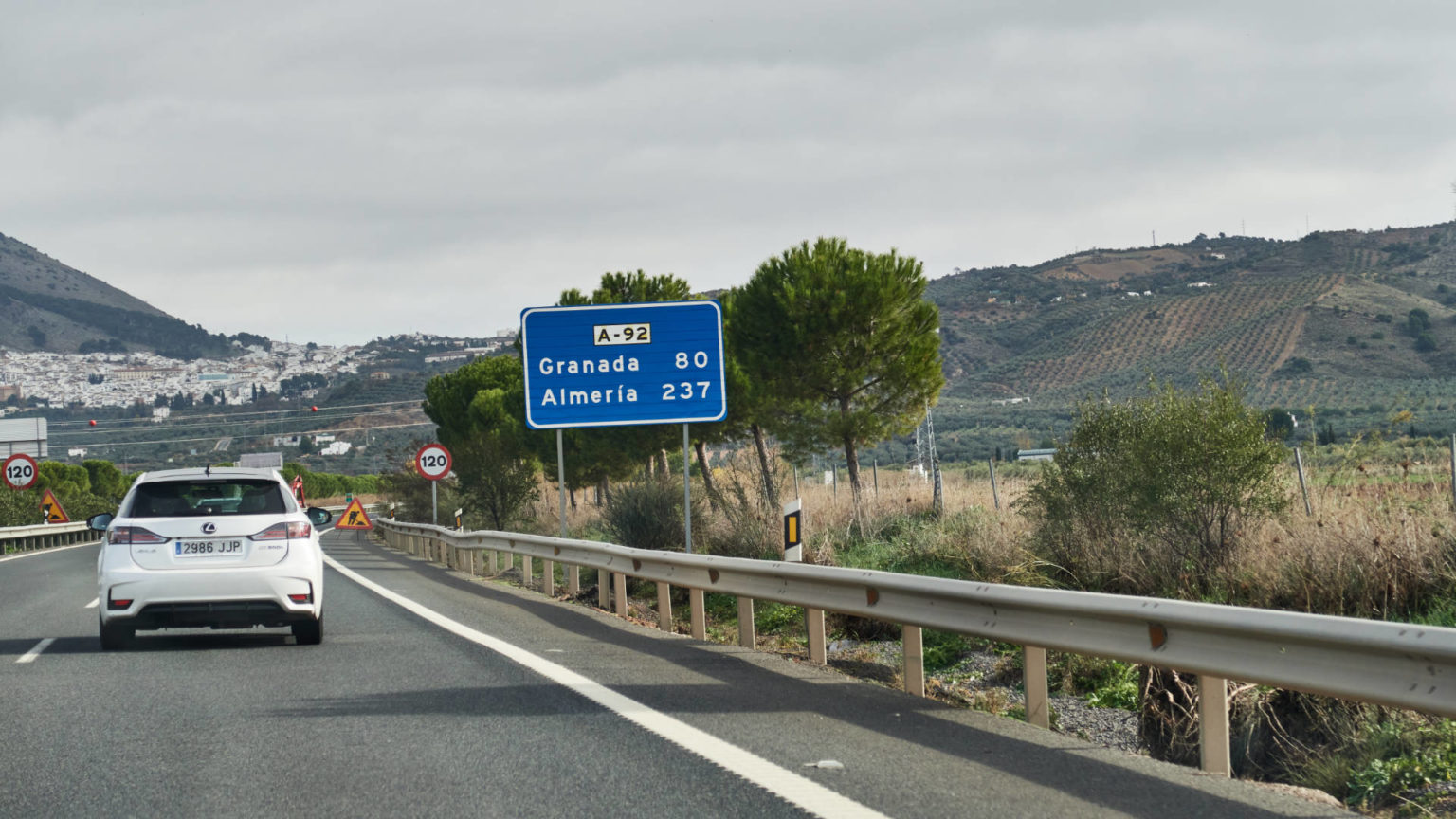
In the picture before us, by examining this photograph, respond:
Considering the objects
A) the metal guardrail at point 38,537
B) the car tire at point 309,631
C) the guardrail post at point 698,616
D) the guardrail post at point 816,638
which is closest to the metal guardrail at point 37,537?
the metal guardrail at point 38,537

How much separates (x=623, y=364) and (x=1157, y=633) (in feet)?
38.7

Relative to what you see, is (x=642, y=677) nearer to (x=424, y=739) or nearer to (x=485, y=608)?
(x=424, y=739)

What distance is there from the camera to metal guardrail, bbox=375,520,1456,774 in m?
5.12

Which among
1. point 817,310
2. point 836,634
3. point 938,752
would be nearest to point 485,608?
point 836,634

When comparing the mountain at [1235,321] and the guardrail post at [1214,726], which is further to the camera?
the mountain at [1235,321]

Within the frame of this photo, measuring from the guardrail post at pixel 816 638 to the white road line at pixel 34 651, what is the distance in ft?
20.2

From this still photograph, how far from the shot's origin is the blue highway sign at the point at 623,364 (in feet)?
56.1

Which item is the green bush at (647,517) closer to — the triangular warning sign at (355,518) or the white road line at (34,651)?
the white road line at (34,651)

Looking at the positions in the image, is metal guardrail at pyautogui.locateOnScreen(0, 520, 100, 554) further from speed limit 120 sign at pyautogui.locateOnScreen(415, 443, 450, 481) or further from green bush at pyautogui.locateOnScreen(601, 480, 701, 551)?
green bush at pyautogui.locateOnScreen(601, 480, 701, 551)

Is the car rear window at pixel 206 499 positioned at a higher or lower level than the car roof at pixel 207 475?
lower

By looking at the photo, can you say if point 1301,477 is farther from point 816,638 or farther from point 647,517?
point 647,517

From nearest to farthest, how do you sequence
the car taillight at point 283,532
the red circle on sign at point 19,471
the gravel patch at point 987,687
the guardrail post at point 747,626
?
the gravel patch at point 987,687, the guardrail post at point 747,626, the car taillight at point 283,532, the red circle on sign at point 19,471

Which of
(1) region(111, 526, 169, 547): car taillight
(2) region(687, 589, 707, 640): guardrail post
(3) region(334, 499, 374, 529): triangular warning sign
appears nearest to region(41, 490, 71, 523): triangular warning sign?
(3) region(334, 499, 374, 529): triangular warning sign

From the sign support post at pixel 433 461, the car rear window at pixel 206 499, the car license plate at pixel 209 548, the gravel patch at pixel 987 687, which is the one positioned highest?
the car rear window at pixel 206 499
